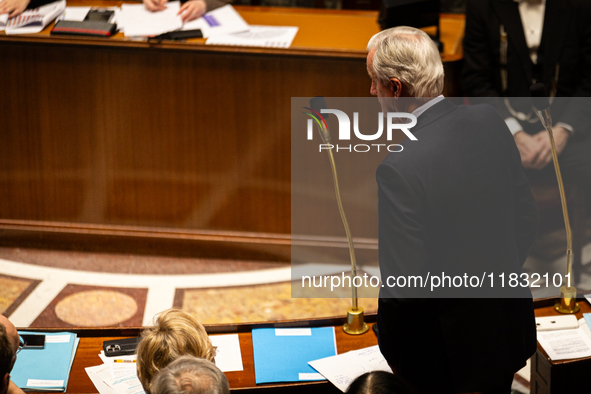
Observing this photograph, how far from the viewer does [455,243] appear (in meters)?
1.75

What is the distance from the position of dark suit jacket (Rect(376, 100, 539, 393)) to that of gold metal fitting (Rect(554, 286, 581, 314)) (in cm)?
43

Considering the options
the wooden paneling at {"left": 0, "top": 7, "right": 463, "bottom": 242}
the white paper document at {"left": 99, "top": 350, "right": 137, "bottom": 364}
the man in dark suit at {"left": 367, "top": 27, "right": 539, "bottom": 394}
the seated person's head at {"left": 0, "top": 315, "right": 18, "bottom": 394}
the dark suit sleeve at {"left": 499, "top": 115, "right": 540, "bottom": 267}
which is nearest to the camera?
the seated person's head at {"left": 0, "top": 315, "right": 18, "bottom": 394}

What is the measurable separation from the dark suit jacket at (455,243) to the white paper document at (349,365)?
19 centimetres

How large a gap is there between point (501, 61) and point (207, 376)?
2.39 metres

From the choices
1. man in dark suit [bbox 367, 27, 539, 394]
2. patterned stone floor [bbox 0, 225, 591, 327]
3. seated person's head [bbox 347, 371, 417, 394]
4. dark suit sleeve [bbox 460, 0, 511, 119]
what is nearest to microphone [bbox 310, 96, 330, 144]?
man in dark suit [bbox 367, 27, 539, 394]

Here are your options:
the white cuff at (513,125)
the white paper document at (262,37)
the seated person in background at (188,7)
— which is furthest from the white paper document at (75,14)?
the white cuff at (513,125)

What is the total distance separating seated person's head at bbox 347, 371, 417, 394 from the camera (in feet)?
4.88

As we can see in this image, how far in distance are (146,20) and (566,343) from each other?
2527 mm

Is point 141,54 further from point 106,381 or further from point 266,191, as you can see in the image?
point 106,381

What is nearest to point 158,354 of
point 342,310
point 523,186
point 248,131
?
point 523,186

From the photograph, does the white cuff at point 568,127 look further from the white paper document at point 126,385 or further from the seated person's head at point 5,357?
the seated person's head at point 5,357

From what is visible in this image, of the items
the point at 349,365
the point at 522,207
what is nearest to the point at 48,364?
the point at 349,365

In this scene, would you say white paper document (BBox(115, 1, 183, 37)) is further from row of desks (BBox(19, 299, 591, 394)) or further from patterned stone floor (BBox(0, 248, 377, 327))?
row of desks (BBox(19, 299, 591, 394))

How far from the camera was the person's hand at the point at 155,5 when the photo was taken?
11.8 feet
